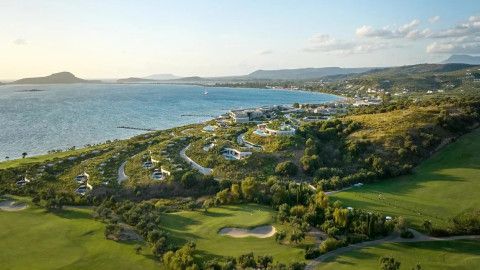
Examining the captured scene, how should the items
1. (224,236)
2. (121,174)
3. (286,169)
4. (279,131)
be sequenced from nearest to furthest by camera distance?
(224,236) < (286,169) < (121,174) < (279,131)

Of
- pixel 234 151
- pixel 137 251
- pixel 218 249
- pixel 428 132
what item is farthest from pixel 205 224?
pixel 428 132

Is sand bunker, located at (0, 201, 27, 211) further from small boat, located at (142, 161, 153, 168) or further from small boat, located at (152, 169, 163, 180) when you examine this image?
small boat, located at (142, 161, 153, 168)

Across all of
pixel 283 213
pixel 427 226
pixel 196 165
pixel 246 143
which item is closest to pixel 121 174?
pixel 196 165

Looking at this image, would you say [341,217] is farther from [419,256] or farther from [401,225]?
[419,256]

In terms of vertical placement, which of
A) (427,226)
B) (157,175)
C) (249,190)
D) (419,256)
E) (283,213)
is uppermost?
(157,175)

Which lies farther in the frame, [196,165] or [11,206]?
[196,165]

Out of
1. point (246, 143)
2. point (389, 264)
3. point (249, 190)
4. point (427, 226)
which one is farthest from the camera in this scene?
point (246, 143)

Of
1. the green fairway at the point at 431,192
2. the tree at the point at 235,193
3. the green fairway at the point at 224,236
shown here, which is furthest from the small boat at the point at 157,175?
the green fairway at the point at 431,192
